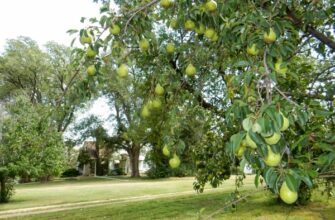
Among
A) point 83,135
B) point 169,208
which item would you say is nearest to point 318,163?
point 169,208

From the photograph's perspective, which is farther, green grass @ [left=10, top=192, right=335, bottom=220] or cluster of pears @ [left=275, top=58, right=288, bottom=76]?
green grass @ [left=10, top=192, right=335, bottom=220]

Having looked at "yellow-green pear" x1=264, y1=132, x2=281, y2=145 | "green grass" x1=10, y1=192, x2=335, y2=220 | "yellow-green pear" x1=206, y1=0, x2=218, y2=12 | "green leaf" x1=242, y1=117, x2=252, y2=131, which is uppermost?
"yellow-green pear" x1=206, y1=0, x2=218, y2=12

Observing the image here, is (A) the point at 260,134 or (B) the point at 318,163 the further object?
(B) the point at 318,163

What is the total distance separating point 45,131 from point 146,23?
130 cm

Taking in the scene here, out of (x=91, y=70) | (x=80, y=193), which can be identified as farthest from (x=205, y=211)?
(x=80, y=193)

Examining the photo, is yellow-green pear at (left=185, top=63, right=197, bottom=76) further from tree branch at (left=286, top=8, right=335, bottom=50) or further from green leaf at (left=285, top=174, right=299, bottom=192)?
green leaf at (left=285, top=174, right=299, bottom=192)

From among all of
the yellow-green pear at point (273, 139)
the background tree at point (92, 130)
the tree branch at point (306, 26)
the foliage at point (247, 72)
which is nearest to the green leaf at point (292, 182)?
the foliage at point (247, 72)

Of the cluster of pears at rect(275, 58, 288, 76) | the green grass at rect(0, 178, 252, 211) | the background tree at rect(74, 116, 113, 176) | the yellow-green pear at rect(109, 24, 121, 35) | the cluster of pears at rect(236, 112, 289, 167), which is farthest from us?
the background tree at rect(74, 116, 113, 176)

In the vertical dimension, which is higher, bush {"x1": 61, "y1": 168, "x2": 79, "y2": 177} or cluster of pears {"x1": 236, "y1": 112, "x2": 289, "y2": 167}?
bush {"x1": 61, "y1": 168, "x2": 79, "y2": 177}

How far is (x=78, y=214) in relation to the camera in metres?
12.0

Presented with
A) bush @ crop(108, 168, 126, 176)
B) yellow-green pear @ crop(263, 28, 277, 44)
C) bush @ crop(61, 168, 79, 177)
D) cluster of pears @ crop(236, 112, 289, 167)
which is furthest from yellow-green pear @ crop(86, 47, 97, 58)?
bush @ crop(108, 168, 126, 176)

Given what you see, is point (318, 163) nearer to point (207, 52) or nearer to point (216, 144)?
point (207, 52)

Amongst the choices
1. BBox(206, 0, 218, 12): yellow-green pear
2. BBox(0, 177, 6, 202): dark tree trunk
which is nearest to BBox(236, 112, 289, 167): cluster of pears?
BBox(206, 0, 218, 12): yellow-green pear

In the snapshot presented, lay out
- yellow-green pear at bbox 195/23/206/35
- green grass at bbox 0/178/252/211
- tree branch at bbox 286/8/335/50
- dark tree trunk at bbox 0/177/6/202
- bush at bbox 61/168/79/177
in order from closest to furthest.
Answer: yellow-green pear at bbox 195/23/206/35, tree branch at bbox 286/8/335/50, green grass at bbox 0/178/252/211, dark tree trunk at bbox 0/177/6/202, bush at bbox 61/168/79/177
